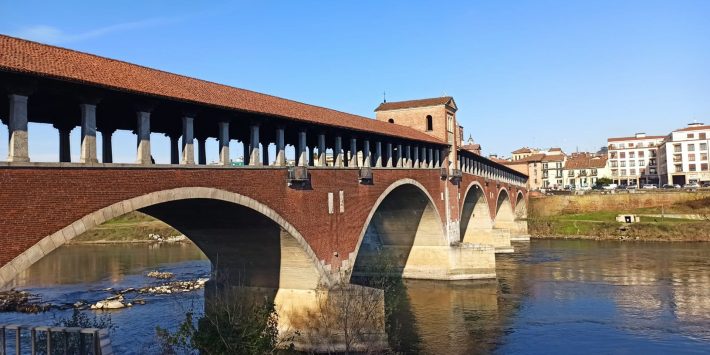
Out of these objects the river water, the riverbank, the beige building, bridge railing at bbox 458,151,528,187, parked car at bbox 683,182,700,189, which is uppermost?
the beige building

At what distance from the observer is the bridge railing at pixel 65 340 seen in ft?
43.7

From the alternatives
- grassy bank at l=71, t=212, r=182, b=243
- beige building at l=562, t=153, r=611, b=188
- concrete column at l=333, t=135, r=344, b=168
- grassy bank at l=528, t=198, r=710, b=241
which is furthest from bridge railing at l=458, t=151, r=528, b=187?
grassy bank at l=71, t=212, r=182, b=243

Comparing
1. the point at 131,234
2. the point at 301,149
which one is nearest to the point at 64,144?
the point at 301,149

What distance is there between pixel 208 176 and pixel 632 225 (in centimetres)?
6507

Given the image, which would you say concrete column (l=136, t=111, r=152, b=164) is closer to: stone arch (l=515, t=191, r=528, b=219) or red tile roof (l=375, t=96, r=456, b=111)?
red tile roof (l=375, t=96, r=456, b=111)

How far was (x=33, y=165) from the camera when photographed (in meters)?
12.8

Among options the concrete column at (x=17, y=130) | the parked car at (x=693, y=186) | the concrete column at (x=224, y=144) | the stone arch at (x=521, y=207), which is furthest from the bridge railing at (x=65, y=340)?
the parked car at (x=693, y=186)

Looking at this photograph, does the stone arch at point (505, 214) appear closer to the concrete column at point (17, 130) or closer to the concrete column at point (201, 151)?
the concrete column at point (201, 151)

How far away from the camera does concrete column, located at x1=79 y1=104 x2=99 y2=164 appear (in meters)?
14.2

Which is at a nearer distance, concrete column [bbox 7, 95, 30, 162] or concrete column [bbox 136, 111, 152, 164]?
concrete column [bbox 7, 95, 30, 162]

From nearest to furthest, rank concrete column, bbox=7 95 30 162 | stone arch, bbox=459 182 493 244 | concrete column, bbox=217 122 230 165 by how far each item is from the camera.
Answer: concrete column, bbox=7 95 30 162
concrete column, bbox=217 122 230 165
stone arch, bbox=459 182 493 244

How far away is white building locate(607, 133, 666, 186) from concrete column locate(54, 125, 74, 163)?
112m

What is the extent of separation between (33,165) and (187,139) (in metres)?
5.36

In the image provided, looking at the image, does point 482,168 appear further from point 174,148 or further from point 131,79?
point 131,79
